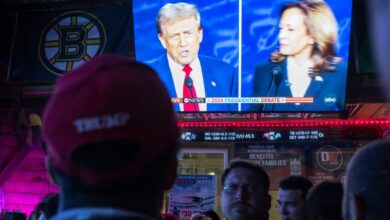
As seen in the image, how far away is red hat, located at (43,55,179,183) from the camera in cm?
102

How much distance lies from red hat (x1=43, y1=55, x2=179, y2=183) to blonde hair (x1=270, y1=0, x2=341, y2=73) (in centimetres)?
454

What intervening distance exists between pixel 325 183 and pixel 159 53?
3.02 m

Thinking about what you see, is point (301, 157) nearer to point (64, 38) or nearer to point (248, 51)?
point (248, 51)

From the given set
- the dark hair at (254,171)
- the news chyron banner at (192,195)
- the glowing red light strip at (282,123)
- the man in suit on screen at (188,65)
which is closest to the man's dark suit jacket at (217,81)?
the man in suit on screen at (188,65)

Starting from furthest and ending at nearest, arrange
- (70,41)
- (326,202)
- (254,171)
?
(70,41) → (254,171) → (326,202)

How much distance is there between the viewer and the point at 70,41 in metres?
6.20

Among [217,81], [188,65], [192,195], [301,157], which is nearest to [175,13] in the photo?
[188,65]

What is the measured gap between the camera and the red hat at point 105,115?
1.02 meters

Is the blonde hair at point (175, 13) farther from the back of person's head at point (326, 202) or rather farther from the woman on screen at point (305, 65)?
the back of person's head at point (326, 202)

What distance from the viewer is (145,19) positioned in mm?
5684

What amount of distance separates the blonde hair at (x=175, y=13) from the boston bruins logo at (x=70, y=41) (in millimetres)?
817

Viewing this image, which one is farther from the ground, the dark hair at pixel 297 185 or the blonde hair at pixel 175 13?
the blonde hair at pixel 175 13

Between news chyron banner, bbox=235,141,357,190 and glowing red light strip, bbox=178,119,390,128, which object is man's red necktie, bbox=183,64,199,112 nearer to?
glowing red light strip, bbox=178,119,390,128

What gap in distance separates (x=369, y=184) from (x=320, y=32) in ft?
14.0
